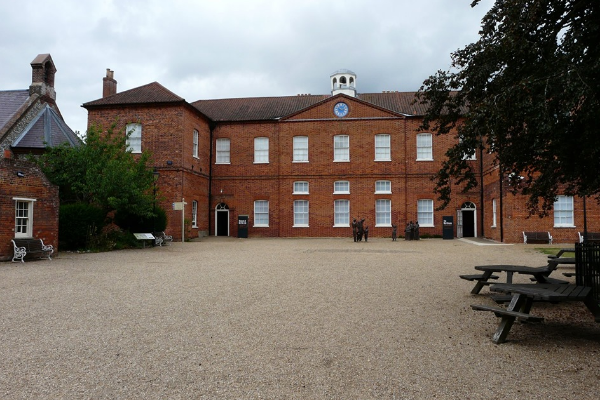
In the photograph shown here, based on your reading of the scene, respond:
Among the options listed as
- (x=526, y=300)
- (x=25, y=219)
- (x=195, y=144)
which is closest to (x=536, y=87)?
(x=526, y=300)

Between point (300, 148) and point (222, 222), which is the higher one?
point (300, 148)

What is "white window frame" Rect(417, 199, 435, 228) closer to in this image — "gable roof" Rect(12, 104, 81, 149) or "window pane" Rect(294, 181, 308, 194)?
"window pane" Rect(294, 181, 308, 194)

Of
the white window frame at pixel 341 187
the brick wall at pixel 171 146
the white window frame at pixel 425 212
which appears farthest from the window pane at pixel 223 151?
the white window frame at pixel 425 212

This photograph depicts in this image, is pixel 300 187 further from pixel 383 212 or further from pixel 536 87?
pixel 536 87

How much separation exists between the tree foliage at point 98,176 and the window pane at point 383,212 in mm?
14965

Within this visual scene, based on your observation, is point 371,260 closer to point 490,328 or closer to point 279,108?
point 490,328

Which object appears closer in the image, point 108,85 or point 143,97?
point 143,97

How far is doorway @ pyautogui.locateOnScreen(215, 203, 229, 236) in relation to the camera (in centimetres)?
3098

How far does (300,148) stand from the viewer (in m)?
30.5

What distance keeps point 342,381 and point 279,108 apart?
96.0 feet

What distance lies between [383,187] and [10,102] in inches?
889

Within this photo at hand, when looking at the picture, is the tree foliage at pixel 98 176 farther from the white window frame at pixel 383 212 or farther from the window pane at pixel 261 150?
the white window frame at pixel 383 212

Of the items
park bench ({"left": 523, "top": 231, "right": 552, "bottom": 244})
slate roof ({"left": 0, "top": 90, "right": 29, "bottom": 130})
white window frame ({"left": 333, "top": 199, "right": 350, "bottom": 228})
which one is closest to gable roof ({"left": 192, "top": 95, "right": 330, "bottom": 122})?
white window frame ({"left": 333, "top": 199, "right": 350, "bottom": 228})

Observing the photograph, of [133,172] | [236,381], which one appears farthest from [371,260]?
[236,381]
